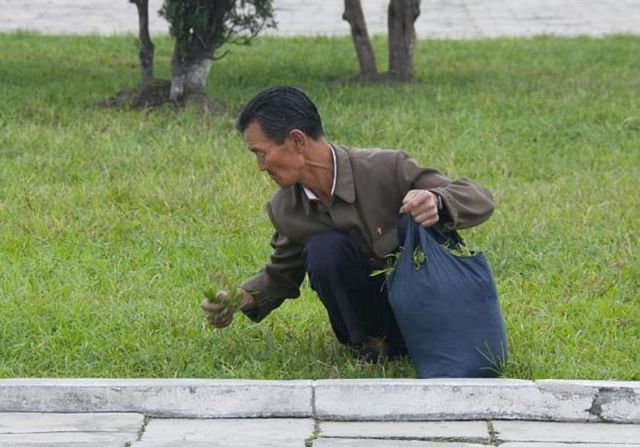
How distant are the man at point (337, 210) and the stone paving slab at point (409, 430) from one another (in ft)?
2.07

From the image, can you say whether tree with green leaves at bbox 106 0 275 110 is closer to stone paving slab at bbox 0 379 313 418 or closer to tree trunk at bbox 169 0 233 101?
tree trunk at bbox 169 0 233 101

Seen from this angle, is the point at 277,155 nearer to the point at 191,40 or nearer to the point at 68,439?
the point at 68,439

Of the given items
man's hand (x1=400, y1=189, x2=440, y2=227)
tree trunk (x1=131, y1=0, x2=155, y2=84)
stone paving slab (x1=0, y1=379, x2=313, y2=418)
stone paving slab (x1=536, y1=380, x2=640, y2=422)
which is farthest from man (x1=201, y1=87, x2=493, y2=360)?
tree trunk (x1=131, y1=0, x2=155, y2=84)

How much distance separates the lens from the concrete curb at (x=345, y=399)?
477 centimetres

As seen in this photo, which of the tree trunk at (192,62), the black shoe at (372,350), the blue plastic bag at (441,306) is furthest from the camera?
the tree trunk at (192,62)

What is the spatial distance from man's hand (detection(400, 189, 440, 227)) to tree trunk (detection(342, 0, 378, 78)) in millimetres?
7927

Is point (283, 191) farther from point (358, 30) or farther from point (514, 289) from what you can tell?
point (358, 30)

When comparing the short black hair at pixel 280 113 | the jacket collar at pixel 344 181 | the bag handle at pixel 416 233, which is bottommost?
the bag handle at pixel 416 233

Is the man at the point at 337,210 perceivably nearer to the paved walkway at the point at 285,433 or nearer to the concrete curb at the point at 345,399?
the concrete curb at the point at 345,399

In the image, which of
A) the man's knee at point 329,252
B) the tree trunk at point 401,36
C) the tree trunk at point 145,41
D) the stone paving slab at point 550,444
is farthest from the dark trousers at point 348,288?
the tree trunk at point 401,36

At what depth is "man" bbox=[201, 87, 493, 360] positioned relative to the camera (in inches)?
199

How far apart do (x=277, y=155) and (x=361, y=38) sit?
788cm

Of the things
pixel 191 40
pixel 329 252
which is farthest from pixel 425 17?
pixel 329 252

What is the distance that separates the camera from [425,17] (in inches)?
Answer: 839
